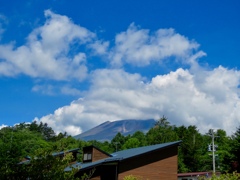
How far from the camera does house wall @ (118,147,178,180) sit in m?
32.7

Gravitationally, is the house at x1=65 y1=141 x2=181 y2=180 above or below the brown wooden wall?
below

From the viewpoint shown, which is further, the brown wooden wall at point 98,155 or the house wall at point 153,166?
the brown wooden wall at point 98,155

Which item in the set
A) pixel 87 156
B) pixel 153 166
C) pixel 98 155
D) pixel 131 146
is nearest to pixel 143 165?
pixel 153 166

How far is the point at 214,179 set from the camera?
13.2m

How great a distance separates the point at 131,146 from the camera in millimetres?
84250

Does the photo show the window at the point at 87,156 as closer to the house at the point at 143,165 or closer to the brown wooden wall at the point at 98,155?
the brown wooden wall at the point at 98,155

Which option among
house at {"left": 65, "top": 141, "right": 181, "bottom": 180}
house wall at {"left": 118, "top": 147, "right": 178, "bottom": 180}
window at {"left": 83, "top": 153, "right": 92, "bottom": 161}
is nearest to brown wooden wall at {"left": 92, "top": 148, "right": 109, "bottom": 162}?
window at {"left": 83, "top": 153, "right": 92, "bottom": 161}

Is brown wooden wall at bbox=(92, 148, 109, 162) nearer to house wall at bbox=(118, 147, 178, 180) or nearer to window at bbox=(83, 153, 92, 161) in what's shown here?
window at bbox=(83, 153, 92, 161)

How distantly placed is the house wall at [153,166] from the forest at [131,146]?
20.2ft

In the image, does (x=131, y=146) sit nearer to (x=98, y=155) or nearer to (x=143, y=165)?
(x=98, y=155)

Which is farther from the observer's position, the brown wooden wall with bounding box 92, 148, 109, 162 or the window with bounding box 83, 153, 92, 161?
the window with bounding box 83, 153, 92, 161

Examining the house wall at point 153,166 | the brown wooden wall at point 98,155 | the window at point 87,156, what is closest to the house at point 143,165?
the house wall at point 153,166

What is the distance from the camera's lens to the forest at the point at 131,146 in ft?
30.9

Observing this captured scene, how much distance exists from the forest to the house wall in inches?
242
